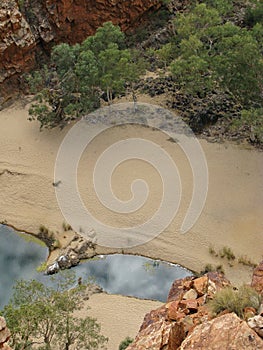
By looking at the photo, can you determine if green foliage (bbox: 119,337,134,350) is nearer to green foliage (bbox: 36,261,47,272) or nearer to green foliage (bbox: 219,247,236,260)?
green foliage (bbox: 36,261,47,272)

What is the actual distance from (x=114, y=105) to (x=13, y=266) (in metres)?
13.1

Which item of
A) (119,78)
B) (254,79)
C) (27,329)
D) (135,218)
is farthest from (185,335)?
(119,78)

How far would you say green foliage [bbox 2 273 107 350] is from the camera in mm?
14070

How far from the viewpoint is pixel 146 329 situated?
→ 1119cm

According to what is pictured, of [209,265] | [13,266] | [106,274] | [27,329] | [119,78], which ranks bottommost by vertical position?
[209,265]

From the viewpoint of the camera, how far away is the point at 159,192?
79.8ft

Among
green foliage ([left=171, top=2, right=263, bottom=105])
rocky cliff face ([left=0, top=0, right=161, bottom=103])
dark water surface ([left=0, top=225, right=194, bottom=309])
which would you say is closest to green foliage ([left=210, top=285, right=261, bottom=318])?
dark water surface ([left=0, top=225, right=194, bottom=309])

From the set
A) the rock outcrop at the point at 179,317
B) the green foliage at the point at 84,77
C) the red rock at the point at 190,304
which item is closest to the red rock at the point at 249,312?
the rock outcrop at the point at 179,317

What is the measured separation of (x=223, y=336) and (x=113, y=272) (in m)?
13.3

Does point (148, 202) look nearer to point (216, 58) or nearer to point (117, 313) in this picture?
point (117, 313)

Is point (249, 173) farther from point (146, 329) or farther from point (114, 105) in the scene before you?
point (146, 329)

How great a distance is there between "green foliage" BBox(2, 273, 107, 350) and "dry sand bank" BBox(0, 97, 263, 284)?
21.2 ft

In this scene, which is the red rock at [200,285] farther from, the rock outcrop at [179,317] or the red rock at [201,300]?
the red rock at [201,300]

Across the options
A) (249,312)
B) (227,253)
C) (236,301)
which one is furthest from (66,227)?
(249,312)
